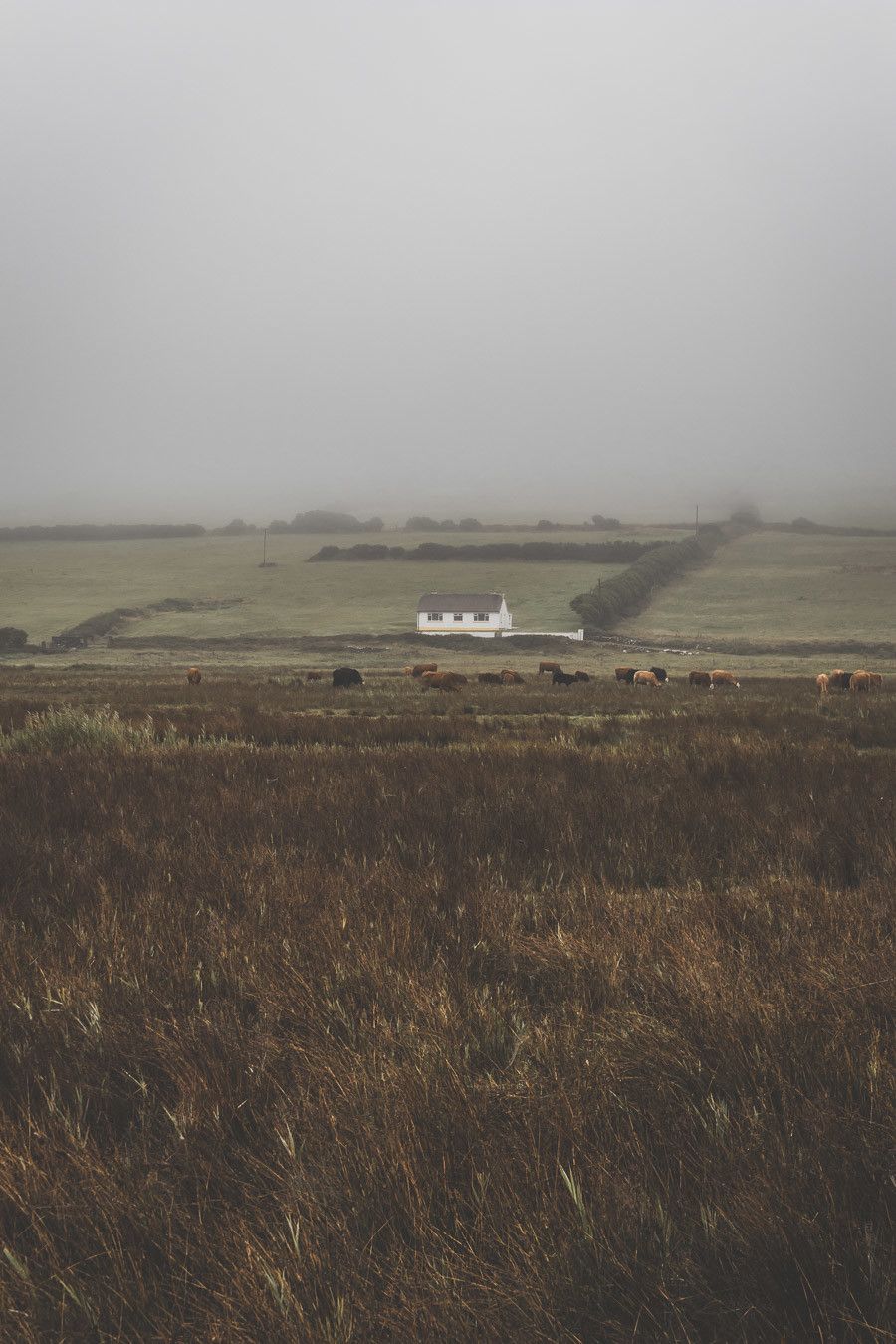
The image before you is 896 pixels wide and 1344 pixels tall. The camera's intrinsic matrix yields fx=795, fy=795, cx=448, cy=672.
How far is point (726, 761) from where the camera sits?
828 cm

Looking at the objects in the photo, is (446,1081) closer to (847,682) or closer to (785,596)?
(847,682)

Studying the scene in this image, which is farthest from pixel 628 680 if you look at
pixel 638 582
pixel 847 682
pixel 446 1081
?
pixel 638 582

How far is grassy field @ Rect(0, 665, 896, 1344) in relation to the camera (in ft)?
4.53

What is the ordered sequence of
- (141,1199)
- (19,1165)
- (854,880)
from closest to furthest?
(141,1199) → (19,1165) → (854,880)

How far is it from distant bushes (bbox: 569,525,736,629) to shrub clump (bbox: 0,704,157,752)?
78.9m

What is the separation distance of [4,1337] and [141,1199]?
1.05 feet

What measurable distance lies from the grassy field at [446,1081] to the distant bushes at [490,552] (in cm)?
13291

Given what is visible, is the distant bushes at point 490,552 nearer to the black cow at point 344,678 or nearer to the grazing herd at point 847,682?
the grazing herd at point 847,682

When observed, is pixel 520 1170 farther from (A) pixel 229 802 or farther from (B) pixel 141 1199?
(A) pixel 229 802

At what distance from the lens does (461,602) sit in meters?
93.3

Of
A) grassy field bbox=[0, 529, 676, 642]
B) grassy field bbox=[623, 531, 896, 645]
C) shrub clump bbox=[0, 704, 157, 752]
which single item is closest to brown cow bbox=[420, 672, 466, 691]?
shrub clump bbox=[0, 704, 157, 752]

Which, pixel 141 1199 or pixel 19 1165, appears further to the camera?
pixel 19 1165

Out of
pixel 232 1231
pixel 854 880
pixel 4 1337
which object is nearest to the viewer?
pixel 4 1337

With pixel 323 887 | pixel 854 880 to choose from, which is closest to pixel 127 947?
pixel 323 887
